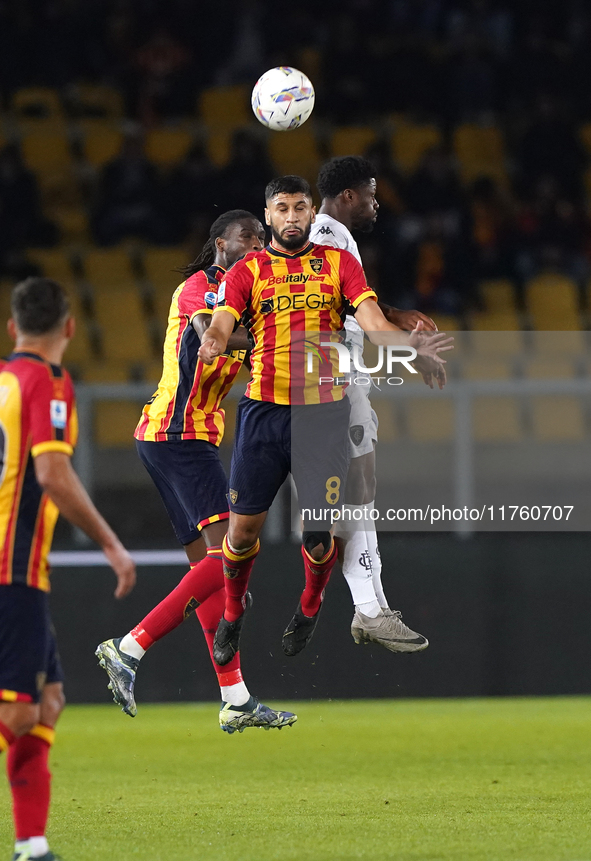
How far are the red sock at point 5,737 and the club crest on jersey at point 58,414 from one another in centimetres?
97

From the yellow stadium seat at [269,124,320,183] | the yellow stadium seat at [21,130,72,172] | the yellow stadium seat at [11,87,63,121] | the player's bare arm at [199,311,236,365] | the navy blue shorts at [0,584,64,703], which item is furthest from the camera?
the yellow stadium seat at [11,87,63,121]

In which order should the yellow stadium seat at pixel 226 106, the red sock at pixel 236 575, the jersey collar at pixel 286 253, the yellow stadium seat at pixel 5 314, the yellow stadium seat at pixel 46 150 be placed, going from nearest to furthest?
1. the jersey collar at pixel 286 253
2. the red sock at pixel 236 575
3. the yellow stadium seat at pixel 5 314
4. the yellow stadium seat at pixel 46 150
5. the yellow stadium seat at pixel 226 106

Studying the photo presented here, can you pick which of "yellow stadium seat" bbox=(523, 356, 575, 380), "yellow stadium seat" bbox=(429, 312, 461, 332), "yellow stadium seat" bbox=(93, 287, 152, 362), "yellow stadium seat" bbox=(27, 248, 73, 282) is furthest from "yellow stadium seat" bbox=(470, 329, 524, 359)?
"yellow stadium seat" bbox=(27, 248, 73, 282)

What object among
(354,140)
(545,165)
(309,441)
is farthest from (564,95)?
(309,441)

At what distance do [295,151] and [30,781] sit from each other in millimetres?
10728

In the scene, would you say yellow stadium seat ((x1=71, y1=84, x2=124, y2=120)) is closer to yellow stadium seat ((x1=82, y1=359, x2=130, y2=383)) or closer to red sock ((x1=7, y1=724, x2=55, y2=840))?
yellow stadium seat ((x1=82, y1=359, x2=130, y2=383))

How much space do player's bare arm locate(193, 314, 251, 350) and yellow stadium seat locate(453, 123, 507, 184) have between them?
27.3 feet

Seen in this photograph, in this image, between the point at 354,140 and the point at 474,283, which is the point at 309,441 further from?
the point at 354,140

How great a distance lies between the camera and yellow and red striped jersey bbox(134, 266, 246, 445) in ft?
23.1

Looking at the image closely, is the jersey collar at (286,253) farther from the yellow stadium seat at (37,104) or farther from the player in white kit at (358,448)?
the yellow stadium seat at (37,104)

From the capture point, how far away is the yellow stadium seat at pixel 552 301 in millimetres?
12750

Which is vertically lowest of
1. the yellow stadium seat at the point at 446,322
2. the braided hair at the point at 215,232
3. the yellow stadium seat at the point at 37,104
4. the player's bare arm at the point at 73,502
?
the player's bare arm at the point at 73,502

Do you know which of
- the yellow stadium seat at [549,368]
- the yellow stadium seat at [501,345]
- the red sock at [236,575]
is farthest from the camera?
the yellow stadium seat at [501,345]

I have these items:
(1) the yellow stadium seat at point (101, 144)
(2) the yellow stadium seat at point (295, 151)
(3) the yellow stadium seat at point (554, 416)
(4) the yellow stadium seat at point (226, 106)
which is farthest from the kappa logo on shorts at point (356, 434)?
(4) the yellow stadium seat at point (226, 106)
